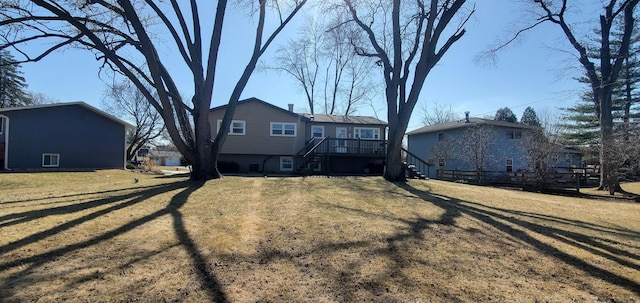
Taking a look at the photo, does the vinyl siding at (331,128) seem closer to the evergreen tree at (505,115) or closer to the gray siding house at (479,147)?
the gray siding house at (479,147)

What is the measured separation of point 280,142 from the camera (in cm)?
2188

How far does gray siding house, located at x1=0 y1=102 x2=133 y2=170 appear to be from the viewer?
19.0 metres

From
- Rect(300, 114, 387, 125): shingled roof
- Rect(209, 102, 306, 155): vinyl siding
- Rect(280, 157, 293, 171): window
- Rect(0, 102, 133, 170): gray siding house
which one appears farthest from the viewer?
Rect(300, 114, 387, 125): shingled roof

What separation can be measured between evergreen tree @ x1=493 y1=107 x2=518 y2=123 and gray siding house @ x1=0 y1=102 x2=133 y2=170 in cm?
4722

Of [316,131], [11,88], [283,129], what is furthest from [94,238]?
[11,88]

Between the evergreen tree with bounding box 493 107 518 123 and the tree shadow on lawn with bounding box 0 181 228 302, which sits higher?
the evergreen tree with bounding box 493 107 518 123

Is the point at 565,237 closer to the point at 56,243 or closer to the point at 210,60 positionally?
the point at 56,243

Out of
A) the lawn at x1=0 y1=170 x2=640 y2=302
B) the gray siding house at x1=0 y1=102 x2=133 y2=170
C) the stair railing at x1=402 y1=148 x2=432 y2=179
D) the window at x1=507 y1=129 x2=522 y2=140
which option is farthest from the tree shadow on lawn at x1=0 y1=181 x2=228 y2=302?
the window at x1=507 y1=129 x2=522 y2=140

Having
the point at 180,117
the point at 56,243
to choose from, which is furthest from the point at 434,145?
the point at 56,243

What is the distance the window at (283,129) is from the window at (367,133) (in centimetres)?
476

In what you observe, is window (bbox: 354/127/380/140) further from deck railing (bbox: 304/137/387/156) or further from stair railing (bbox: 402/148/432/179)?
stair railing (bbox: 402/148/432/179)

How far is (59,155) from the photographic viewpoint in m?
20.9

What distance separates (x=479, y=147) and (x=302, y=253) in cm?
2234

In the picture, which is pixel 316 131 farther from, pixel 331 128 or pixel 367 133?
pixel 367 133
